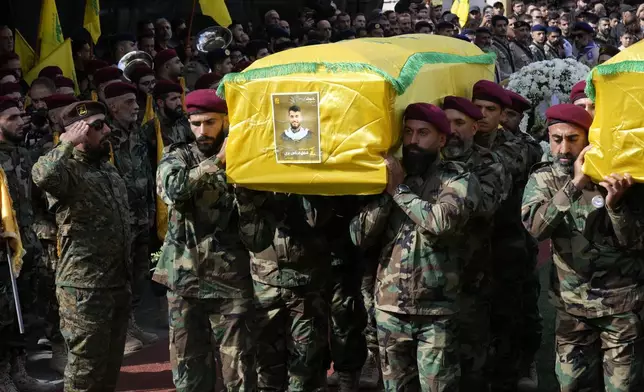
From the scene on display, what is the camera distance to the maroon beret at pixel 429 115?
18.5ft

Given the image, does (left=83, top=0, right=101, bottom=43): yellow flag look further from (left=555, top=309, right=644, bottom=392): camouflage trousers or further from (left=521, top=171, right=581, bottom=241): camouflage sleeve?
(left=555, top=309, right=644, bottom=392): camouflage trousers

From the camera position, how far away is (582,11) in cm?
1941

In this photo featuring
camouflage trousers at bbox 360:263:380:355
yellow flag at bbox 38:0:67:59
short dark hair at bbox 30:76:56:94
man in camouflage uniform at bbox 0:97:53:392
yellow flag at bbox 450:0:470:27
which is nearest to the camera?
camouflage trousers at bbox 360:263:380:355

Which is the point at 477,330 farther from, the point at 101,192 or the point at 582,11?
the point at 582,11

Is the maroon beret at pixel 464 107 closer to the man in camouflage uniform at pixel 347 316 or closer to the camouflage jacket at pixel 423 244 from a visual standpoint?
the camouflage jacket at pixel 423 244

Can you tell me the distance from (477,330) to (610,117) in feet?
4.73

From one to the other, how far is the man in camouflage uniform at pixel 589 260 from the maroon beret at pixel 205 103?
178cm

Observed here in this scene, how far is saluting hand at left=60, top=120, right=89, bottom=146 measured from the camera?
6.45m

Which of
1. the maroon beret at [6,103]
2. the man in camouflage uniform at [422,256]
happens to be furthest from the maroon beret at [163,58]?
the man in camouflage uniform at [422,256]

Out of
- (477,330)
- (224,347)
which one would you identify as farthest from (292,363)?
(477,330)

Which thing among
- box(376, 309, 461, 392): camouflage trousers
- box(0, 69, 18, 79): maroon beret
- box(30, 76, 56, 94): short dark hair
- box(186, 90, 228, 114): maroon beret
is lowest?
box(376, 309, 461, 392): camouflage trousers

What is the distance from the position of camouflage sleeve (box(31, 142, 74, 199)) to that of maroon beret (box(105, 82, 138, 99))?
6.44 feet

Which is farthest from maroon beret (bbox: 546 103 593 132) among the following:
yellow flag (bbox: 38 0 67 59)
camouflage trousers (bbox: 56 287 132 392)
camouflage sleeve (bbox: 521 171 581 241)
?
yellow flag (bbox: 38 0 67 59)

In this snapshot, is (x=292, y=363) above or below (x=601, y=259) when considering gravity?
below
